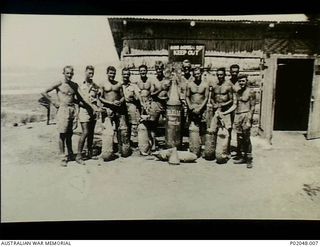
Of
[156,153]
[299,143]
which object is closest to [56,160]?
[156,153]

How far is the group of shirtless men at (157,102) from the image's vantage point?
2.41m

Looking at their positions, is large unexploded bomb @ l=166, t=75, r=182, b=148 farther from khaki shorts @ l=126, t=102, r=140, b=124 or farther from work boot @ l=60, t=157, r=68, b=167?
work boot @ l=60, t=157, r=68, b=167

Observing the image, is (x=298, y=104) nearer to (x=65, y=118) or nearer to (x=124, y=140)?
(x=124, y=140)

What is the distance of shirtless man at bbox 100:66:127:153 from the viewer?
239 cm

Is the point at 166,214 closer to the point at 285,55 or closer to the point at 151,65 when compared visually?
the point at 151,65

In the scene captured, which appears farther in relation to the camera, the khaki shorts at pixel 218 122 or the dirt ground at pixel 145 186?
the khaki shorts at pixel 218 122

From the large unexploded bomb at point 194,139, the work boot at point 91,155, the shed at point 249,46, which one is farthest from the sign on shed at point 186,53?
the work boot at point 91,155

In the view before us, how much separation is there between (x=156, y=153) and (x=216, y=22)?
841mm

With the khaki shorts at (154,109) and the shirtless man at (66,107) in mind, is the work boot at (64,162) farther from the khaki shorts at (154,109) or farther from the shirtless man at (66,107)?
the khaki shorts at (154,109)

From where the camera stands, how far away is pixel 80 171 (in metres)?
2.39

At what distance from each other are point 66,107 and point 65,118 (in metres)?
0.06

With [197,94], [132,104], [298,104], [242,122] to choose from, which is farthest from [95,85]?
[298,104]

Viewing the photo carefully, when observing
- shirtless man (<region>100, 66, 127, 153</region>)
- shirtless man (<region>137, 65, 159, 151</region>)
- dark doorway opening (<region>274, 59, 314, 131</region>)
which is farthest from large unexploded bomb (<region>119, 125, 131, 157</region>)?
dark doorway opening (<region>274, 59, 314, 131</region>)
